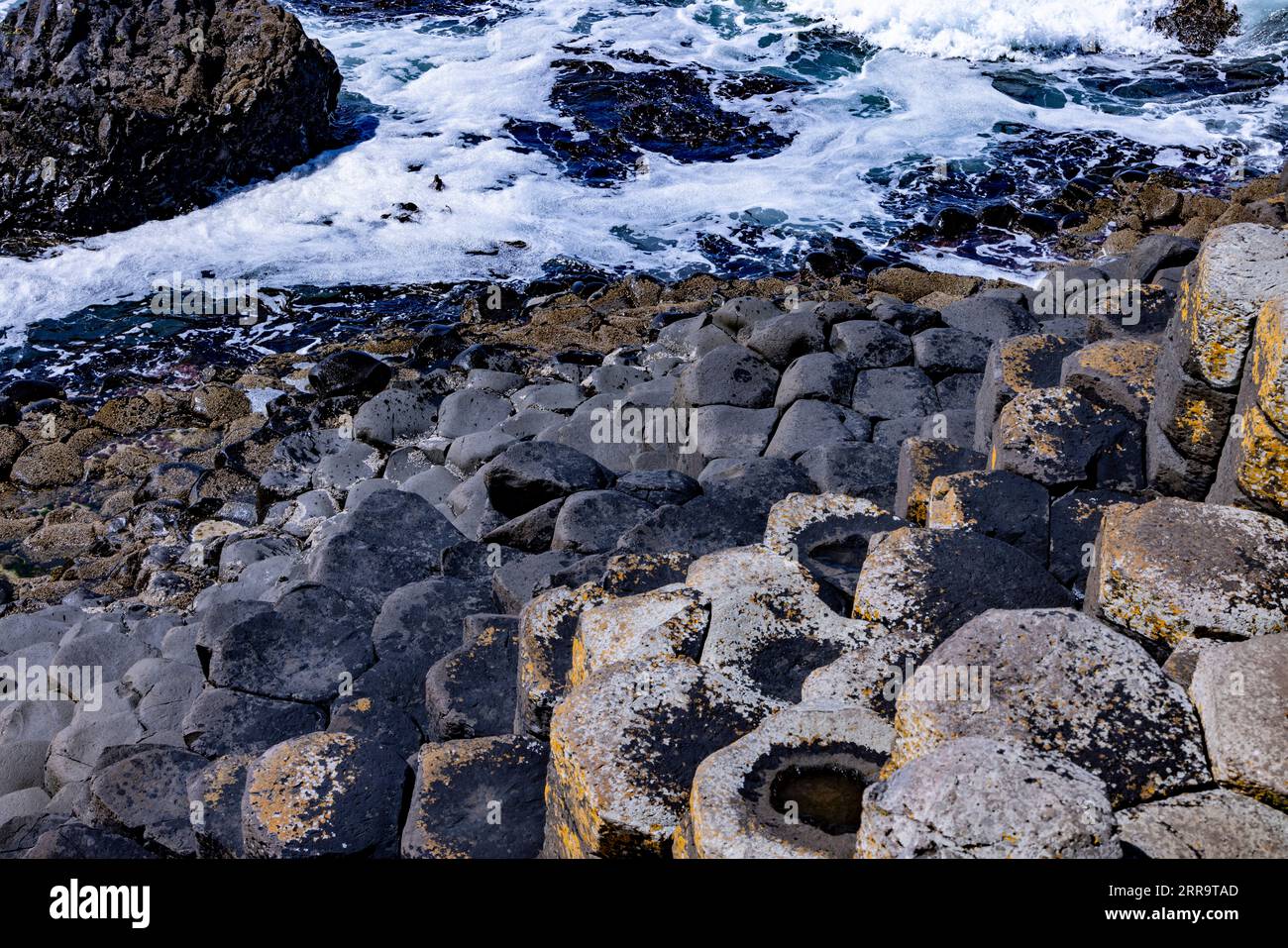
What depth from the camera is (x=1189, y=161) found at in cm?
1706

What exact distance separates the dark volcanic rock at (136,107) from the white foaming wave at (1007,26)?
38.7ft

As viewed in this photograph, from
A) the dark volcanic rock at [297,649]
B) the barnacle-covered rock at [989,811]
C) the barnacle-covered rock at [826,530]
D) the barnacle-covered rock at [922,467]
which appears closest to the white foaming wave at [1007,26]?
the barnacle-covered rock at [922,467]

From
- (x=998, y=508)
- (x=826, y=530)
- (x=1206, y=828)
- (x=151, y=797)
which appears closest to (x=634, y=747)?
(x=1206, y=828)

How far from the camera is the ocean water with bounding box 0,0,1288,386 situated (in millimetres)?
15172

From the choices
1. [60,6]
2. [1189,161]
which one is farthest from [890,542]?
[60,6]

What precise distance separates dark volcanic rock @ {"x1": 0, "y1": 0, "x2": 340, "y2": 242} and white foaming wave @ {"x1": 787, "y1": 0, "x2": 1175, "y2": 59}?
11.8 m

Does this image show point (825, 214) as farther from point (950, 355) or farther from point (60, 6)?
point (60, 6)

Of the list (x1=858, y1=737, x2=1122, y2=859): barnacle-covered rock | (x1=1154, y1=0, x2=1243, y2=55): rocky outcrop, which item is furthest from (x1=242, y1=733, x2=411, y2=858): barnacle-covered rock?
(x1=1154, y1=0, x2=1243, y2=55): rocky outcrop

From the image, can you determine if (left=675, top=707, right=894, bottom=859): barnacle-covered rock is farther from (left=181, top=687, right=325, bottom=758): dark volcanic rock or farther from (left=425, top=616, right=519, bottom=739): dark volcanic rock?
(left=181, top=687, right=325, bottom=758): dark volcanic rock

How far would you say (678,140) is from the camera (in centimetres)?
1855

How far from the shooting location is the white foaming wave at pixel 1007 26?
21.7 meters
